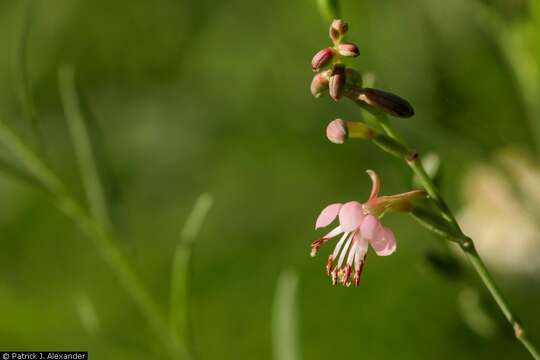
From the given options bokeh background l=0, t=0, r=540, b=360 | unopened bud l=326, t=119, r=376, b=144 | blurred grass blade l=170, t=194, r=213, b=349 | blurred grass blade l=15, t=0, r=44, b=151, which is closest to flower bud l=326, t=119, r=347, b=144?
unopened bud l=326, t=119, r=376, b=144

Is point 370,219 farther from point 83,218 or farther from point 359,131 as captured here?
point 83,218

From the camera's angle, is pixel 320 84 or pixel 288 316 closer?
pixel 320 84

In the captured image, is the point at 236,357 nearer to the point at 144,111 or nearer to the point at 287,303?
the point at 144,111

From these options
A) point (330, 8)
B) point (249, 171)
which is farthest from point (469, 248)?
point (249, 171)

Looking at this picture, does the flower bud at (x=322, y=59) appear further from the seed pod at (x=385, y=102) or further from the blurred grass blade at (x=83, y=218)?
the blurred grass blade at (x=83, y=218)

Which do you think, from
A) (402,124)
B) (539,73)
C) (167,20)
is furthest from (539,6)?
(167,20)
